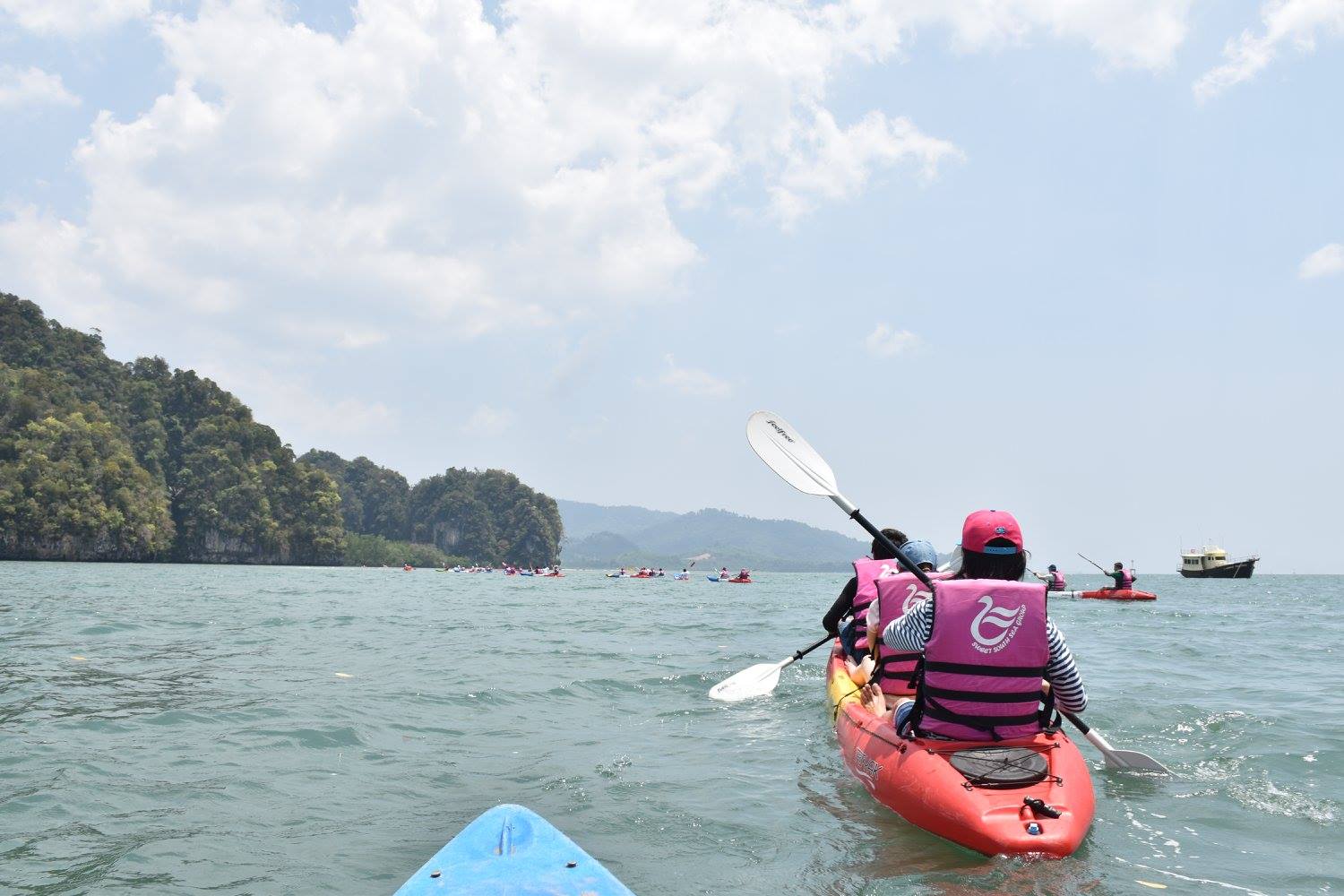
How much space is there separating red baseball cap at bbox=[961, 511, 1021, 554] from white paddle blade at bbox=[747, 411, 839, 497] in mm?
3888

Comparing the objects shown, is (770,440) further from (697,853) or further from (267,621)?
(267,621)

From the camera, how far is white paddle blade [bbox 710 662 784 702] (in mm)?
9969

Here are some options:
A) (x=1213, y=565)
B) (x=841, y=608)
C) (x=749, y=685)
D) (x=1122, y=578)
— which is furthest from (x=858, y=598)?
(x=1213, y=565)

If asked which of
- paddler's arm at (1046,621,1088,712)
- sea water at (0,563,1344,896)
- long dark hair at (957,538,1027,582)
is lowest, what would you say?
sea water at (0,563,1344,896)

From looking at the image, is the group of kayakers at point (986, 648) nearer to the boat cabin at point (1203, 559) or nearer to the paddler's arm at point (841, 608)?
the paddler's arm at point (841, 608)

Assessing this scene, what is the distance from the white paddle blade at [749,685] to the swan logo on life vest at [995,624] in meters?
5.26

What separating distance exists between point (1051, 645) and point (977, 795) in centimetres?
102

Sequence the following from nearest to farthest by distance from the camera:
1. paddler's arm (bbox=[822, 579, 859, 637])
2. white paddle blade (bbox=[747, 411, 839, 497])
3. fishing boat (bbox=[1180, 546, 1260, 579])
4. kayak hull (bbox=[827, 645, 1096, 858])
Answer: kayak hull (bbox=[827, 645, 1096, 858]) < paddler's arm (bbox=[822, 579, 859, 637]) < white paddle blade (bbox=[747, 411, 839, 497]) < fishing boat (bbox=[1180, 546, 1260, 579])

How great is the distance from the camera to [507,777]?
670cm

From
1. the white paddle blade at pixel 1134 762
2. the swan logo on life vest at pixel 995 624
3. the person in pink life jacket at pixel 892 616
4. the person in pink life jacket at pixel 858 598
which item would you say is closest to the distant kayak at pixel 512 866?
the swan logo on life vest at pixel 995 624

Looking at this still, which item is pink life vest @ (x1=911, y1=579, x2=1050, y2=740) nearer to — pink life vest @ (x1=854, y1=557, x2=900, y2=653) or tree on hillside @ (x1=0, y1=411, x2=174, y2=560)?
pink life vest @ (x1=854, y1=557, x2=900, y2=653)

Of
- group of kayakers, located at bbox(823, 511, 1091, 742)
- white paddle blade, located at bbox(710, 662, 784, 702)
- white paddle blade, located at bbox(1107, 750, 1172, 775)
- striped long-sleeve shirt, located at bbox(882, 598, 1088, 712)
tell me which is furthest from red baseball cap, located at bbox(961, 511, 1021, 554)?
white paddle blade, located at bbox(710, 662, 784, 702)

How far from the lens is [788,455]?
954cm

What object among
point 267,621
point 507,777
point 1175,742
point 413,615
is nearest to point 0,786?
point 507,777
